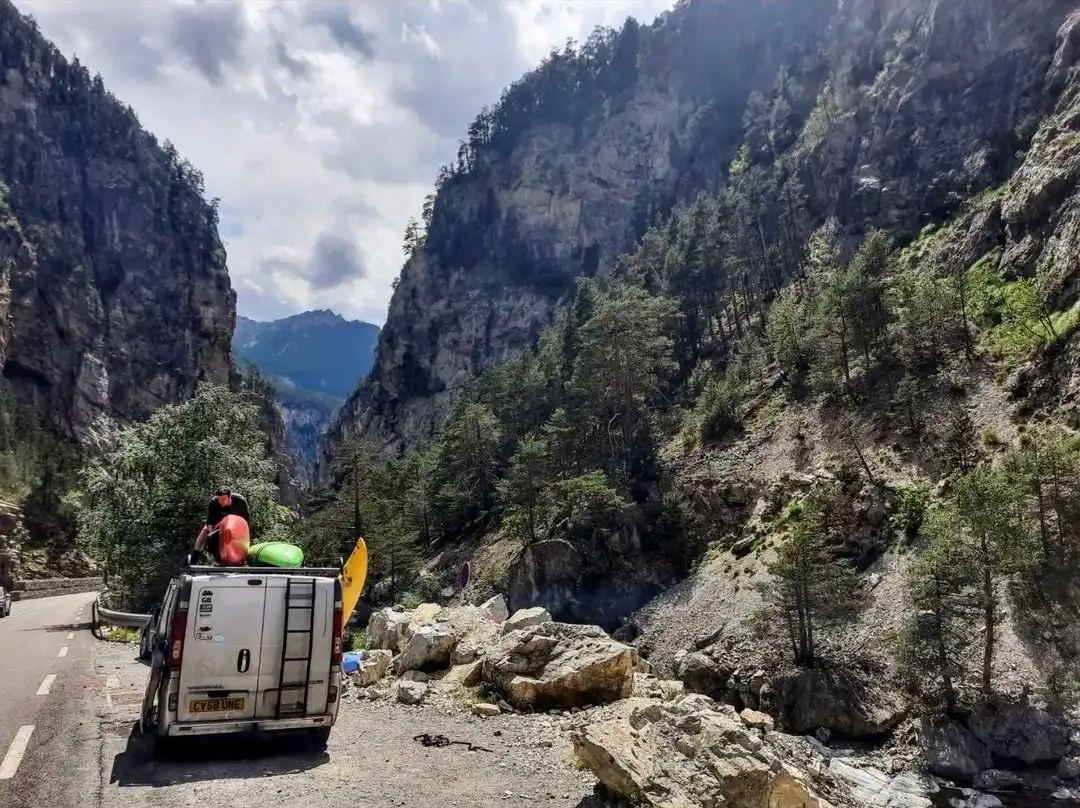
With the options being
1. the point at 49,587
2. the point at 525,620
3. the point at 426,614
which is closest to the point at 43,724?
the point at 525,620

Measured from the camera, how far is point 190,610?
8430mm

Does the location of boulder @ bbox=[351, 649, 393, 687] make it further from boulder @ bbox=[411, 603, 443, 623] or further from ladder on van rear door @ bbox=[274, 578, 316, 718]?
ladder on van rear door @ bbox=[274, 578, 316, 718]

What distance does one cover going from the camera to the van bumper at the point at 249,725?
8.25 meters

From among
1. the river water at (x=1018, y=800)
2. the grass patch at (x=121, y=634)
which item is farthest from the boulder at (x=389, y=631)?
the river water at (x=1018, y=800)

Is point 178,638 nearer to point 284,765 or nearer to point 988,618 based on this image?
point 284,765

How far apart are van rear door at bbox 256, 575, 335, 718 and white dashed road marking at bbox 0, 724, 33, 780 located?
2.79 m

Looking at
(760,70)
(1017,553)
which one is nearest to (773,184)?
(760,70)

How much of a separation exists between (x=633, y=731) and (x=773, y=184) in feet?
323

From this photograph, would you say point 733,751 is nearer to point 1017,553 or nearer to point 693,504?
point 1017,553

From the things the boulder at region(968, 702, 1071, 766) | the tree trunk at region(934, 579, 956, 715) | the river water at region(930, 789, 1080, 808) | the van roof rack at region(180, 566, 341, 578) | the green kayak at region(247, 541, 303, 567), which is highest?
the green kayak at region(247, 541, 303, 567)

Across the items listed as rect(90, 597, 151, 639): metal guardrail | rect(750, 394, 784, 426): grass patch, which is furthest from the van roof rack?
rect(750, 394, 784, 426): grass patch

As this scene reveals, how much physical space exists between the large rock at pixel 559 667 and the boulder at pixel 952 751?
15.0m

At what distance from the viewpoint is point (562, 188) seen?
151750mm

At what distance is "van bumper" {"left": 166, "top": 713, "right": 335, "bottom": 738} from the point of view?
27.1 ft
